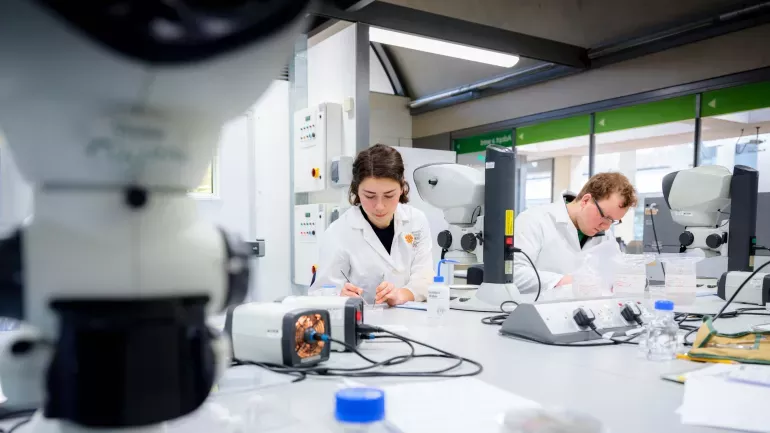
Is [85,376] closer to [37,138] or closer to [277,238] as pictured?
[37,138]

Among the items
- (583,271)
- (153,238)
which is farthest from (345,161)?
(153,238)

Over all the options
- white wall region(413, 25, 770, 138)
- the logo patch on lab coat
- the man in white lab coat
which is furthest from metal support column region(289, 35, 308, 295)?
white wall region(413, 25, 770, 138)

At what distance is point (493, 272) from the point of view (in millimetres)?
1835

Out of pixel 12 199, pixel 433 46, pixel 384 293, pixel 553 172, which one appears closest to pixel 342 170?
pixel 433 46

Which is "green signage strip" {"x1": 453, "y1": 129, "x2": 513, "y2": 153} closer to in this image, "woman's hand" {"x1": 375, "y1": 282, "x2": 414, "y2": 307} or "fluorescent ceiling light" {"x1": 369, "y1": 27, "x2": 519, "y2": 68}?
"fluorescent ceiling light" {"x1": 369, "y1": 27, "x2": 519, "y2": 68}

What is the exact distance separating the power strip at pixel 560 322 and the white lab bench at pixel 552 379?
0.04 meters

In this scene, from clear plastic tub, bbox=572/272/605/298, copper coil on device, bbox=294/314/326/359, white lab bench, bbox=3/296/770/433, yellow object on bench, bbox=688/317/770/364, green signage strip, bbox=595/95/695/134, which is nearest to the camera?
white lab bench, bbox=3/296/770/433

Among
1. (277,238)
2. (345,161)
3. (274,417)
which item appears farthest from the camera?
(277,238)

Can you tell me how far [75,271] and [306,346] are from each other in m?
0.68

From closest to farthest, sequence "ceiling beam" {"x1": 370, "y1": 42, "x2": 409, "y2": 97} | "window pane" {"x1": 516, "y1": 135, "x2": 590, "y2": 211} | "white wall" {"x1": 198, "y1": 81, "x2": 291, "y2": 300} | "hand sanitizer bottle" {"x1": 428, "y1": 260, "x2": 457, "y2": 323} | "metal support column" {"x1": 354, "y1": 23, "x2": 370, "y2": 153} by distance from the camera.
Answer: "hand sanitizer bottle" {"x1": 428, "y1": 260, "x2": 457, "y2": 323}
"white wall" {"x1": 198, "y1": 81, "x2": 291, "y2": 300}
"metal support column" {"x1": 354, "y1": 23, "x2": 370, "y2": 153}
"ceiling beam" {"x1": 370, "y1": 42, "x2": 409, "y2": 97}
"window pane" {"x1": 516, "y1": 135, "x2": 590, "y2": 211}

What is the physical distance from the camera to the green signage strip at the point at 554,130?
541cm

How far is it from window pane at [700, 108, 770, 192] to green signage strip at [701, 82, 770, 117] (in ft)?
0.32

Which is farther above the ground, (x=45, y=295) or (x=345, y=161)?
(x=345, y=161)

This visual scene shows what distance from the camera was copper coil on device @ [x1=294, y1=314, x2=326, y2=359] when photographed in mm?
960
